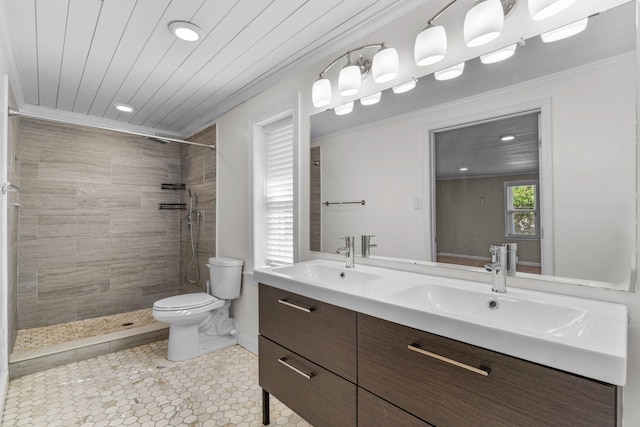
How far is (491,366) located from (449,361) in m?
0.11

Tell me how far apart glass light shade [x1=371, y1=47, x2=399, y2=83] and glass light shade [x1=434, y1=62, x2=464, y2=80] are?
22 cm

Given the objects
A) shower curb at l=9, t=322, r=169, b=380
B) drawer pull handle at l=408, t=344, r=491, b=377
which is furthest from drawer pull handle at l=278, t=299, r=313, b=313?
shower curb at l=9, t=322, r=169, b=380

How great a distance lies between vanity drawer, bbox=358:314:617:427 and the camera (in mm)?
729

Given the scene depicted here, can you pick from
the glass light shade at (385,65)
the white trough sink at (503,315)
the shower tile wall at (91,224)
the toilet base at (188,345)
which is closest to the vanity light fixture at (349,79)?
the glass light shade at (385,65)

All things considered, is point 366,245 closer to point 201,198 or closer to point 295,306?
point 295,306

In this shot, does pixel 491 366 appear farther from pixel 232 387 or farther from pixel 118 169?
pixel 118 169

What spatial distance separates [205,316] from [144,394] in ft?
2.31

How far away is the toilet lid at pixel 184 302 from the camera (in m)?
2.54

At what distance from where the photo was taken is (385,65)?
5.20ft

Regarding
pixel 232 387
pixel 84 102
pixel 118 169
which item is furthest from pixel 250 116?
pixel 232 387

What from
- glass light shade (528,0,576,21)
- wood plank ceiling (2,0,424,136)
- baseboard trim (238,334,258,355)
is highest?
wood plank ceiling (2,0,424,136)

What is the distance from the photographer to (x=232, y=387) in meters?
2.16

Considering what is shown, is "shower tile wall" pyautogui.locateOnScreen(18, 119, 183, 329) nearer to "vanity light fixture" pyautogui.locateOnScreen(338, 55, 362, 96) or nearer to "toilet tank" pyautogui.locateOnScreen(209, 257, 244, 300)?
"toilet tank" pyautogui.locateOnScreen(209, 257, 244, 300)

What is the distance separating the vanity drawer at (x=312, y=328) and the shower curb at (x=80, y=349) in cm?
180
